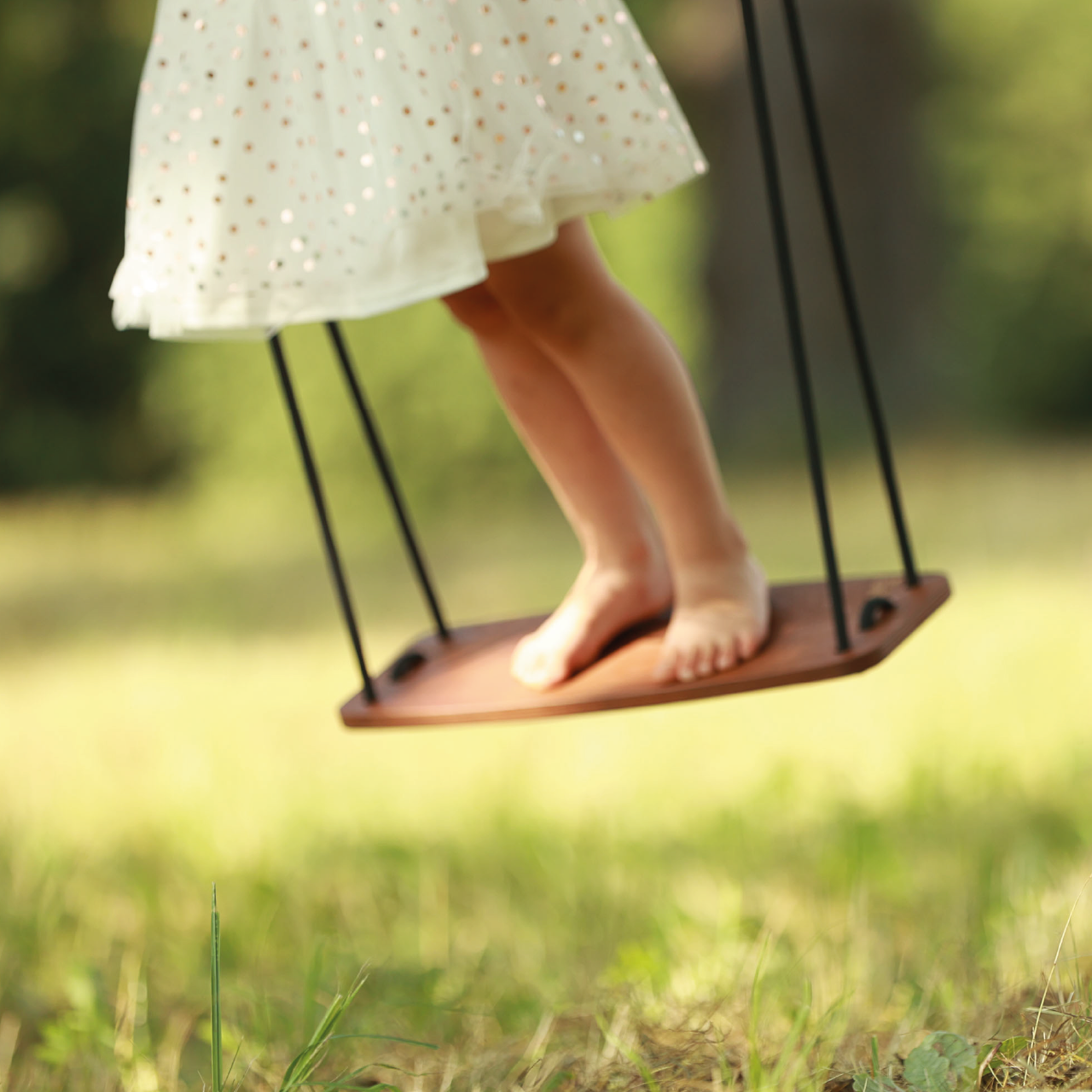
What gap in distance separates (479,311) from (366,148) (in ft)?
1.00

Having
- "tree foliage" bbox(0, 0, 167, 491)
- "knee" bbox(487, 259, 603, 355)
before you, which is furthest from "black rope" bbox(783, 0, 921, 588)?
"tree foliage" bbox(0, 0, 167, 491)

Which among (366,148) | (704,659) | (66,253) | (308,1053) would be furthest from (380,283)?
(66,253)

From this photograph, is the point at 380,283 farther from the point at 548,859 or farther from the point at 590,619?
the point at 548,859

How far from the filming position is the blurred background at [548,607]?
4.82 ft

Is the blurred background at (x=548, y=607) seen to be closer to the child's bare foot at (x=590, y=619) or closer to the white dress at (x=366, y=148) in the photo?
the child's bare foot at (x=590, y=619)

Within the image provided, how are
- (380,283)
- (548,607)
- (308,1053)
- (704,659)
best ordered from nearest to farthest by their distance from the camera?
1. (308,1053)
2. (380,283)
3. (704,659)
4. (548,607)

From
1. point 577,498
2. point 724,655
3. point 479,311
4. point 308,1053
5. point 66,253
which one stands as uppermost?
point 66,253

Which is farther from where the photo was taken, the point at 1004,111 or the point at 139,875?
the point at 1004,111

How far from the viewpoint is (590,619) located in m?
1.45

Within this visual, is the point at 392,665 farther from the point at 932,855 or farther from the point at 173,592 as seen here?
the point at 173,592

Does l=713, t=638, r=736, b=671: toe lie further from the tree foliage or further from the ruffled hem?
the tree foliage

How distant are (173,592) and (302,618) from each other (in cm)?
65

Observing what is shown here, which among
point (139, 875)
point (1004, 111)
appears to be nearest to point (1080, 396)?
point (1004, 111)

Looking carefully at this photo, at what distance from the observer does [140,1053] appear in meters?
1.27
